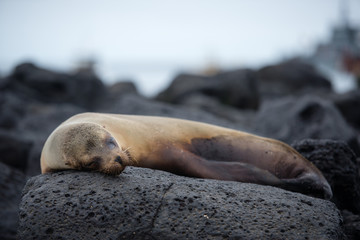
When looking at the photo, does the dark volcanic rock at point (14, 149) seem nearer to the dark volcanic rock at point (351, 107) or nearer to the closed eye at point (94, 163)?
the closed eye at point (94, 163)

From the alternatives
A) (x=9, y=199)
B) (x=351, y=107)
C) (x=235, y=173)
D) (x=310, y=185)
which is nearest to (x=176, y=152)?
(x=235, y=173)

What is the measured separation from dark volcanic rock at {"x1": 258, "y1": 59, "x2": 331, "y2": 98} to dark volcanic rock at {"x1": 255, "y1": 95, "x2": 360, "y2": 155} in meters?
6.11

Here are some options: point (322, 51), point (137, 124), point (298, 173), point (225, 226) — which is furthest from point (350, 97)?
point (322, 51)

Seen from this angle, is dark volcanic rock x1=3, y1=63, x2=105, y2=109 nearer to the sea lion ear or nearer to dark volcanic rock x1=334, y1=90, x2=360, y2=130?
dark volcanic rock x1=334, y1=90, x2=360, y2=130

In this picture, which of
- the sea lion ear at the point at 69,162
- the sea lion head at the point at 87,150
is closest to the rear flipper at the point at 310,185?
the sea lion head at the point at 87,150

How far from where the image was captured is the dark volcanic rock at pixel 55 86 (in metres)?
13.4

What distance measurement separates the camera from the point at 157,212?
10.6 feet

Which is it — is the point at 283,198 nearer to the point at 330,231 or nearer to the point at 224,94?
the point at 330,231

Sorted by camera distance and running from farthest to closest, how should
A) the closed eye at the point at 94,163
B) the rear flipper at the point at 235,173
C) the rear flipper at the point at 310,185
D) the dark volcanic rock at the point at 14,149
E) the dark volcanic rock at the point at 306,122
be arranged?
the dark volcanic rock at the point at 14,149 < the dark volcanic rock at the point at 306,122 < the rear flipper at the point at 310,185 < the rear flipper at the point at 235,173 < the closed eye at the point at 94,163

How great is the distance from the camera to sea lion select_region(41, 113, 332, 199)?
3.74 m

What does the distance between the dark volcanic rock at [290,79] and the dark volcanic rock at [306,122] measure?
6113 mm

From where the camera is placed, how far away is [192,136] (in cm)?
472

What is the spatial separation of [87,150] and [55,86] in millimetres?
10883

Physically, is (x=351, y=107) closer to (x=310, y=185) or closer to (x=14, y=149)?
(x=310, y=185)
